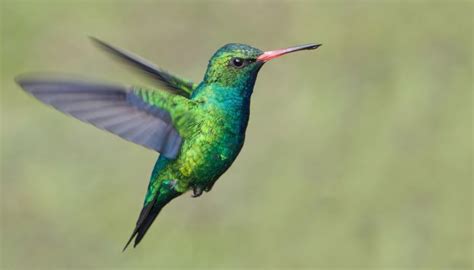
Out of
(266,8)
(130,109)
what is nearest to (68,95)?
(130,109)

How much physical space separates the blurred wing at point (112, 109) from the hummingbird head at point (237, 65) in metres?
0.16

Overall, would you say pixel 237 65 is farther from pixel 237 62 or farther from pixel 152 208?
pixel 152 208

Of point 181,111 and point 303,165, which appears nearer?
point 181,111

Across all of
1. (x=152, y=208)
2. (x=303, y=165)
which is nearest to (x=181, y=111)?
(x=152, y=208)

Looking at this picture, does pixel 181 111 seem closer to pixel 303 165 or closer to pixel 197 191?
pixel 197 191

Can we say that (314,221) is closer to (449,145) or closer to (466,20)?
(449,145)

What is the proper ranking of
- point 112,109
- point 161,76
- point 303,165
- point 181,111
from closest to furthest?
point 112,109 → point 181,111 → point 161,76 → point 303,165

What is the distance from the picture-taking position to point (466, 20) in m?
6.45

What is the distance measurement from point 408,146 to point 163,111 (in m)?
3.71

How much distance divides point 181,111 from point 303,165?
3.51 m

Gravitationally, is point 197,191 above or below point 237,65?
below

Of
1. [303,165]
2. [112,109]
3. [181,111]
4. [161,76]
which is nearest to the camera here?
[112,109]

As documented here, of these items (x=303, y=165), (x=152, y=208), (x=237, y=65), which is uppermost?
(x=237, y=65)

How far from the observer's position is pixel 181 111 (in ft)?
7.20
